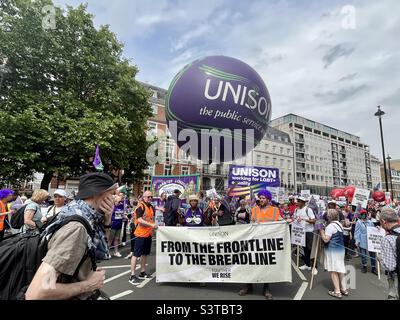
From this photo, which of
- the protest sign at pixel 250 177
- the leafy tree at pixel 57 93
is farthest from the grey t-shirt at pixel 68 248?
the leafy tree at pixel 57 93

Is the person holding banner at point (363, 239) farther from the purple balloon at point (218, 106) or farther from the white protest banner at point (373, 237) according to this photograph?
the purple balloon at point (218, 106)

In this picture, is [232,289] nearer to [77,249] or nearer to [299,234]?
[299,234]

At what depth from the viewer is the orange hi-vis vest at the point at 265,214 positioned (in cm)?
538

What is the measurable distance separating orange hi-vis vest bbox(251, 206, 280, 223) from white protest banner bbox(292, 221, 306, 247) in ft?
5.91

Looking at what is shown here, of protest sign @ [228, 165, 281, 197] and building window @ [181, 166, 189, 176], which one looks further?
building window @ [181, 166, 189, 176]

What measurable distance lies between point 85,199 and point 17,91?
55.5 ft

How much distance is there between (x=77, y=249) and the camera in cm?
140

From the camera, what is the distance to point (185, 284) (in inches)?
204

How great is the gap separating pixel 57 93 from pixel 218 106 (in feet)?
49.1

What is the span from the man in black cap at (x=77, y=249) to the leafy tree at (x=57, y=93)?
13.1m

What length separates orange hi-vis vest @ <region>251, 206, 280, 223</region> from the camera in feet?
17.7

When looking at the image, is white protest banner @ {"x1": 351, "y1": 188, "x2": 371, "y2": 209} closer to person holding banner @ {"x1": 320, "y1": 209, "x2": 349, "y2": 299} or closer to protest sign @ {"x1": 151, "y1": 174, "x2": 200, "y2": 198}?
person holding banner @ {"x1": 320, "y1": 209, "x2": 349, "y2": 299}

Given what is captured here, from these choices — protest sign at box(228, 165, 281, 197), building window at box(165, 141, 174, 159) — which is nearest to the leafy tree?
protest sign at box(228, 165, 281, 197)
